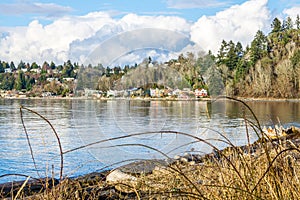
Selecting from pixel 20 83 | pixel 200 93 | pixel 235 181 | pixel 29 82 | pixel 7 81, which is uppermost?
pixel 7 81

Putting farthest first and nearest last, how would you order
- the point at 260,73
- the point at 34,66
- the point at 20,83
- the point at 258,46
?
the point at 34,66 → the point at 20,83 → the point at 258,46 → the point at 260,73

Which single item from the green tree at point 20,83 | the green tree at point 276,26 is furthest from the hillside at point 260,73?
the green tree at point 20,83

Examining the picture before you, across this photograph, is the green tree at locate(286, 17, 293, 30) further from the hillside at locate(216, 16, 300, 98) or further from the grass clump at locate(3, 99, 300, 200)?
the grass clump at locate(3, 99, 300, 200)

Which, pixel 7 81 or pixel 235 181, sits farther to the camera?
pixel 7 81

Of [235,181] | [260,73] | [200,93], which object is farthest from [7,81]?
[235,181]

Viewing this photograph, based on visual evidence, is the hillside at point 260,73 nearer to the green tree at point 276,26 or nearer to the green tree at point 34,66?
the green tree at point 276,26

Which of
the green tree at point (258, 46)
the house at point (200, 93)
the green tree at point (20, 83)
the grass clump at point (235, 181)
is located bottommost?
the grass clump at point (235, 181)

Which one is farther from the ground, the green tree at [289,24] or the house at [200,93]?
the green tree at [289,24]

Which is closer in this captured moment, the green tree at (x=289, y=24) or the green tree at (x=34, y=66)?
the green tree at (x=289, y=24)

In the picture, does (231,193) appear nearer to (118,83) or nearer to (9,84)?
(118,83)

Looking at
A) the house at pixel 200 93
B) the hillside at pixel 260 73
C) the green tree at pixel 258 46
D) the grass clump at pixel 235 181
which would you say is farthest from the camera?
the green tree at pixel 258 46

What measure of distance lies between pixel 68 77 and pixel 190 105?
Result: 62405 millimetres

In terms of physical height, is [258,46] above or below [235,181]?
above

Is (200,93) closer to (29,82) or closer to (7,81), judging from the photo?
(29,82)
